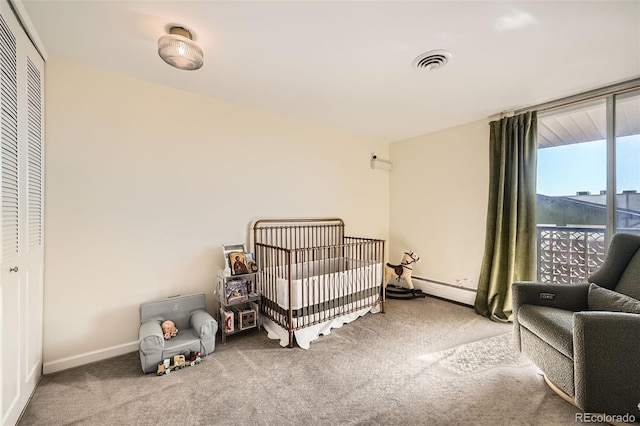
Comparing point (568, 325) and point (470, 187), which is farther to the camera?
point (470, 187)

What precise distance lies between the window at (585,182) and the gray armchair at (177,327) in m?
3.56

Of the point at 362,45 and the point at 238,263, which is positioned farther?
the point at 238,263

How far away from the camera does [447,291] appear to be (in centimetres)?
358

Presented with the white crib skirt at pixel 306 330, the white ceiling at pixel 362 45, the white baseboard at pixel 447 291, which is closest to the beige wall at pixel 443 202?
the white baseboard at pixel 447 291

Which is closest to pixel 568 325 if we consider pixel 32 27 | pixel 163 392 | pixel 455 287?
pixel 455 287

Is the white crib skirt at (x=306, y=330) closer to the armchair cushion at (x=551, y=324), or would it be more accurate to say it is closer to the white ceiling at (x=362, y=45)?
the armchair cushion at (x=551, y=324)

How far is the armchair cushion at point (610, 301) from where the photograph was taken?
1.61m

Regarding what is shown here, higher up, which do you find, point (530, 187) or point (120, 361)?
point (530, 187)

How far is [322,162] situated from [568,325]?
281cm

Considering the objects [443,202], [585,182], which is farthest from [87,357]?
[585,182]

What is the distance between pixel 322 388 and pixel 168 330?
1343 mm

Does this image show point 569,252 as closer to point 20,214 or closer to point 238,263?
point 238,263

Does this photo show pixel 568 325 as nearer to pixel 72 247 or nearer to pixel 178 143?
pixel 178 143

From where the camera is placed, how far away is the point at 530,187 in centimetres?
280
